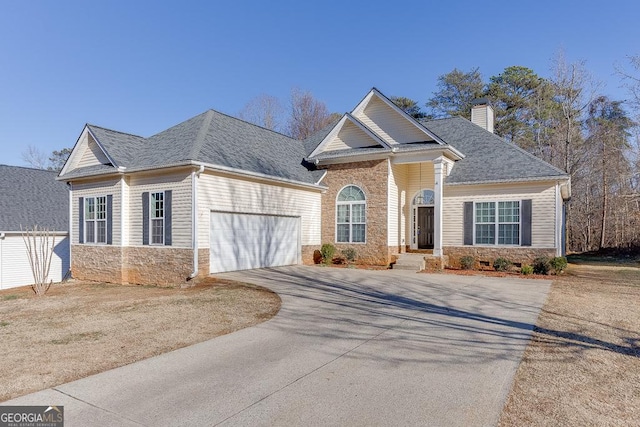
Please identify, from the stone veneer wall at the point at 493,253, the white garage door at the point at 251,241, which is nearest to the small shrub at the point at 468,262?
the stone veneer wall at the point at 493,253

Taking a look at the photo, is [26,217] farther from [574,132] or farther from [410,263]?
[574,132]

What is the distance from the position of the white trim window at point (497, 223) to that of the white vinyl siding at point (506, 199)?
0.28 meters

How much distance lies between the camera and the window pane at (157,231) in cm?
1339

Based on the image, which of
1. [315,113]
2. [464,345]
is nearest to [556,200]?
[464,345]

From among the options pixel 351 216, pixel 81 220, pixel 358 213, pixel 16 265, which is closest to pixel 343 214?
pixel 351 216

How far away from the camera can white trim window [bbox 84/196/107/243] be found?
49.1ft

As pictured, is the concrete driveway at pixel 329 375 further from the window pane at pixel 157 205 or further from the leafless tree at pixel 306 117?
the leafless tree at pixel 306 117

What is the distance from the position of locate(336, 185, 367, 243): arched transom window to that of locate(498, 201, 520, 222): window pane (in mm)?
5381

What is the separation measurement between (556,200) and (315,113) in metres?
28.5

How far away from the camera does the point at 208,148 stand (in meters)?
13.6

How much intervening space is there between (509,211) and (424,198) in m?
3.84

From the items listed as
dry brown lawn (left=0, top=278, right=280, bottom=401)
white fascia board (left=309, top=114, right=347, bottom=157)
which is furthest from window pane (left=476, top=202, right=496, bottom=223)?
dry brown lawn (left=0, top=278, right=280, bottom=401)

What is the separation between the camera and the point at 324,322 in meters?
7.34

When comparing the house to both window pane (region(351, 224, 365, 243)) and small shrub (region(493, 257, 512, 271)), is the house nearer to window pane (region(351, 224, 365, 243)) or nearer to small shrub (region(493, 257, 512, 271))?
window pane (region(351, 224, 365, 243))
